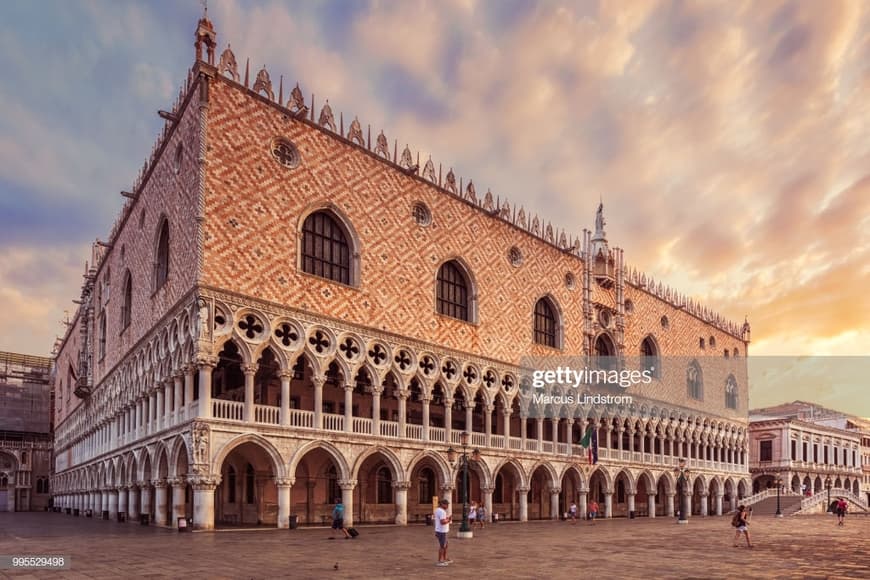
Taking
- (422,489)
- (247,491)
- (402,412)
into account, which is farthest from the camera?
(422,489)

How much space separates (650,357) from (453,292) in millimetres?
17821

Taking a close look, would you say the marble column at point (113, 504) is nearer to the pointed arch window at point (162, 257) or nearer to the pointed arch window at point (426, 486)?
the pointed arch window at point (162, 257)

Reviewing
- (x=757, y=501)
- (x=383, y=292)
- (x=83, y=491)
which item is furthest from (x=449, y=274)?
(x=757, y=501)

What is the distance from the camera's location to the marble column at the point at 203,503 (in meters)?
21.0

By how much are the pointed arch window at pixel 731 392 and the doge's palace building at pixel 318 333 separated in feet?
43.5

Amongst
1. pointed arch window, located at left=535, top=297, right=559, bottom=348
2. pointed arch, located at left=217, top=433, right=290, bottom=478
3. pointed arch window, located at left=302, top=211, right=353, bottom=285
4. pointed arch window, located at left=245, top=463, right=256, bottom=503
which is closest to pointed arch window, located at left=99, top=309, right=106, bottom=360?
pointed arch window, located at left=245, top=463, right=256, bottom=503

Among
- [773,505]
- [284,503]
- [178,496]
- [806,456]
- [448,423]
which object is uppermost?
[448,423]

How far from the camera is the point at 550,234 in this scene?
37.9 metres

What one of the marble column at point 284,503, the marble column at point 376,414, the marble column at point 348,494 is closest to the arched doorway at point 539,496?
the marble column at point 376,414

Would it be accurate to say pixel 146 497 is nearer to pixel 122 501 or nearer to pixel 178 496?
pixel 122 501

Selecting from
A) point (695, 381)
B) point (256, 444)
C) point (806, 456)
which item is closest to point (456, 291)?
point (256, 444)

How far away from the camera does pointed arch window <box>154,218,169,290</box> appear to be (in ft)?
90.4

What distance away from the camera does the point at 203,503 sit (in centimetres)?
2112

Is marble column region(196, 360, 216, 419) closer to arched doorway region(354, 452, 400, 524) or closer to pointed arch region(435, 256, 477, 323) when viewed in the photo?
arched doorway region(354, 452, 400, 524)
